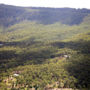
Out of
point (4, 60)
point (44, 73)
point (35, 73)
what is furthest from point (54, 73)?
point (4, 60)

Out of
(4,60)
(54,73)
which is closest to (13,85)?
(54,73)

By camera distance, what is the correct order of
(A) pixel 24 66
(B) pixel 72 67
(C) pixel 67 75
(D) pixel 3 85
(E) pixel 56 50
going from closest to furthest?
(D) pixel 3 85 < (C) pixel 67 75 < (B) pixel 72 67 < (A) pixel 24 66 < (E) pixel 56 50

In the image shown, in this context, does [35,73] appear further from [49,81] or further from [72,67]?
[72,67]

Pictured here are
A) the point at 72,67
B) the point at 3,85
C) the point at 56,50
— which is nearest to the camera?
the point at 3,85

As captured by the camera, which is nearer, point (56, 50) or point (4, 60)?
point (4, 60)

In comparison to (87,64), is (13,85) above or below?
below

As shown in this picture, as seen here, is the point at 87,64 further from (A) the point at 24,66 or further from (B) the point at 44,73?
(A) the point at 24,66

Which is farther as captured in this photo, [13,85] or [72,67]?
[72,67]

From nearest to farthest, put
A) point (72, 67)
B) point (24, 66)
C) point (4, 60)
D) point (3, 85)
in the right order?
point (3, 85), point (72, 67), point (24, 66), point (4, 60)

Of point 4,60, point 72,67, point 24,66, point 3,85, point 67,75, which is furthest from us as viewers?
point 4,60
